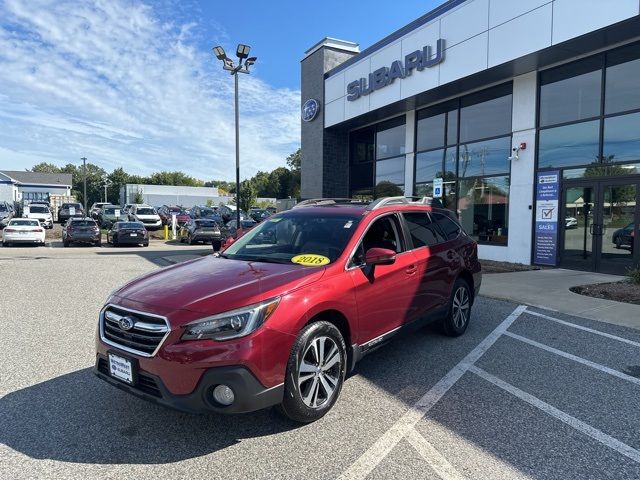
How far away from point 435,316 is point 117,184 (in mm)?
107352

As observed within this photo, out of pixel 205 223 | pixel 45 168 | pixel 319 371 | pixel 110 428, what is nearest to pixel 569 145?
pixel 319 371

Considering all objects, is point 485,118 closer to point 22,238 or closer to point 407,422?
point 407,422

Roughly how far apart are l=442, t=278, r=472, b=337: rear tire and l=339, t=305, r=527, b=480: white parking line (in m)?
0.38

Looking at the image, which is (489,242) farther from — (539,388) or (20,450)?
(20,450)

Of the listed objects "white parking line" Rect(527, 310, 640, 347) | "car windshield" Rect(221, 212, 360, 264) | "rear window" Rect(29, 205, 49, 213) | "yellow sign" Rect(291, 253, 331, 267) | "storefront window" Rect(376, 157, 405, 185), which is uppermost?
"storefront window" Rect(376, 157, 405, 185)

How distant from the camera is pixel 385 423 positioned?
3518 mm

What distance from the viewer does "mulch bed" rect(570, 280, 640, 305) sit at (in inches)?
329

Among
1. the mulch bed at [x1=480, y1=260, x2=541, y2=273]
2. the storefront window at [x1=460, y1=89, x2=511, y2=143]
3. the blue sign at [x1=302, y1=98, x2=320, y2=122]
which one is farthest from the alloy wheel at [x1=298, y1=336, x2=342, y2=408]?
the blue sign at [x1=302, y1=98, x2=320, y2=122]

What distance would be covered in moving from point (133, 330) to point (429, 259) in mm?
3276

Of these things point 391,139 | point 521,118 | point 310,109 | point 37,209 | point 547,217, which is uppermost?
point 310,109

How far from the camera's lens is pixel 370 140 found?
21.2 metres

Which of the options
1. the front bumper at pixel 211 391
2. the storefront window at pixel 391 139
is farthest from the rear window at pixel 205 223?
the front bumper at pixel 211 391

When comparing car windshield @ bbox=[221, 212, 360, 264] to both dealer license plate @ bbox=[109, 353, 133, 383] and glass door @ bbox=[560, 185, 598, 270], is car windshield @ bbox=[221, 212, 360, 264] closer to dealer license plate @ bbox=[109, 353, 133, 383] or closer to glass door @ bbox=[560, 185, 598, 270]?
dealer license plate @ bbox=[109, 353, 133, 383]

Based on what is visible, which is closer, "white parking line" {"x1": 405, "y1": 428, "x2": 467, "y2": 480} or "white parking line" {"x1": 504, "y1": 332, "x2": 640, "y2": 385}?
"white parking line" {"x1": 405, "y1": 428, "x2": 467, "y2": 480}
